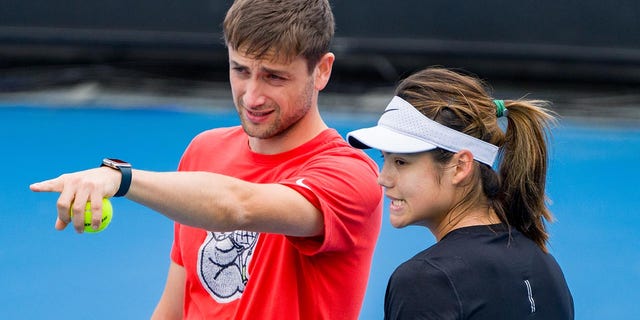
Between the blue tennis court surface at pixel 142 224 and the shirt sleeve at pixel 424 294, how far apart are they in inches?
102

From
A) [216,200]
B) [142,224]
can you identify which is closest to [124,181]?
[216,200]

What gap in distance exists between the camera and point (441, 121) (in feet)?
7.57

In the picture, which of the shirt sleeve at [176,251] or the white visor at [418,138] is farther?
the shirt sleeve at [176,251]

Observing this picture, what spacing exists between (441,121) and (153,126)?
17.5 ft

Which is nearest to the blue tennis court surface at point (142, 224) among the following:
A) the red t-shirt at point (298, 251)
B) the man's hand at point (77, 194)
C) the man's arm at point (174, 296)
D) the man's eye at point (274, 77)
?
the man's arm at point (174, 296)

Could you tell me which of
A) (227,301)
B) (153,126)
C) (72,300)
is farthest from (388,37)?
(227,301)

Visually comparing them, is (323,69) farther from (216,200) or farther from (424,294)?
(424,294)

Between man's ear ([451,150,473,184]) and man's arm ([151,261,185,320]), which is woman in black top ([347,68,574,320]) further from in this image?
man's arm ([151,261,185,320])

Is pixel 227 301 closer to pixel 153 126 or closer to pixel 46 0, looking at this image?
pixel 153 126

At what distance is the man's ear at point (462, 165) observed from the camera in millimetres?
2291

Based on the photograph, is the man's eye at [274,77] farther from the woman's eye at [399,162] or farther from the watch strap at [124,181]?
the watch strap at [124,181]

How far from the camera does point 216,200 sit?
7.43ft

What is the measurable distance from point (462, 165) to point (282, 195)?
16.3 inches

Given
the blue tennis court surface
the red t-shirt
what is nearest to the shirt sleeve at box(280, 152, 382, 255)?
the red t-shirt
